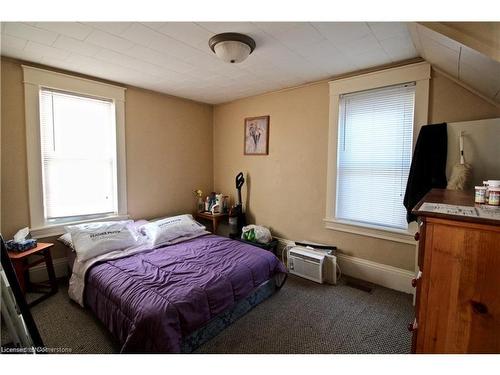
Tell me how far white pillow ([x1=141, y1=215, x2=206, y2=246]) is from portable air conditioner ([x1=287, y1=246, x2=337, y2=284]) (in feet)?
4.11

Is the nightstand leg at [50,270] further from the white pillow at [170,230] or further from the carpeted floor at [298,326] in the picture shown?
the white pillow at [170,230]

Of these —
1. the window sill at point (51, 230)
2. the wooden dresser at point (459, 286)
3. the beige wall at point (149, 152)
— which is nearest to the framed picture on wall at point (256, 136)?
the beige wall at point (149, 152)

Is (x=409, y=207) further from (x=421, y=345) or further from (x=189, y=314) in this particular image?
(x=189, y=314)

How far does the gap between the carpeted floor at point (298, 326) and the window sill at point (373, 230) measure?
56cm

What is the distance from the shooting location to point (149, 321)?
4.78 ft

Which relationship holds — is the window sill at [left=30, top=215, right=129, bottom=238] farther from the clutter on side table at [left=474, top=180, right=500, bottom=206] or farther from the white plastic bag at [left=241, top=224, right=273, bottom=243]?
the clutter on side table at [left=474, top=180, right=500, bottom=206]

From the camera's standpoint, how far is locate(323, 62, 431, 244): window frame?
2188 mm

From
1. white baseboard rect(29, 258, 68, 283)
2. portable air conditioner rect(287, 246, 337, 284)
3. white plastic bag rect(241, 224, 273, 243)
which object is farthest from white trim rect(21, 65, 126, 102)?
portable air conditioner rect(287, 246, 337, 284)

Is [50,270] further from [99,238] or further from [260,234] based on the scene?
[260,234]

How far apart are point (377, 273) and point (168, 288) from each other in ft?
7.09

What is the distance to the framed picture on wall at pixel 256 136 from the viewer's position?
3354 mm

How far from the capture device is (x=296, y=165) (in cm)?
310

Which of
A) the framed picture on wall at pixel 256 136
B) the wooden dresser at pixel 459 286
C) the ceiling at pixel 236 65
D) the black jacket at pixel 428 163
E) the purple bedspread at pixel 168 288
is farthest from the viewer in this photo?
the framed picture on wall at pixel 256 136

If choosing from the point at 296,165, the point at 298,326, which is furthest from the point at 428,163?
the point at 298,326
